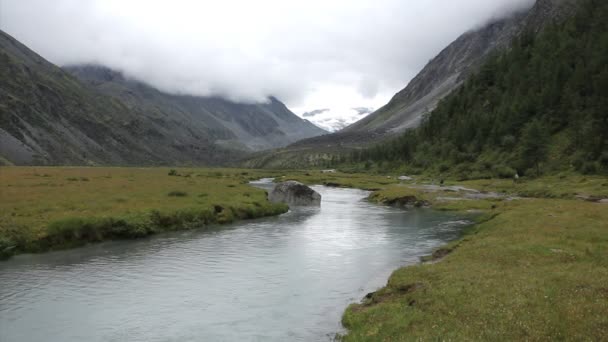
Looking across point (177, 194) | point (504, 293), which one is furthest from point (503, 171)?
point (504, 293)

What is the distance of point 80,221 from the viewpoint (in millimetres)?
43031

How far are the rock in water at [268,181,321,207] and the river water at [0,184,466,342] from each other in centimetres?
2726

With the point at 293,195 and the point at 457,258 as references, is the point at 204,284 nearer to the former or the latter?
the point at 457,258

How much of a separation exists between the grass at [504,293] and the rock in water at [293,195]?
4236cm

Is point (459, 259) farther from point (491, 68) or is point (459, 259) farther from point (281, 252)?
point (491, 68)

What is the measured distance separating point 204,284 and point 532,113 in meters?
131

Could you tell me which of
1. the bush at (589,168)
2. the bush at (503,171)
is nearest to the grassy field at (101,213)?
the bush at (589,168)

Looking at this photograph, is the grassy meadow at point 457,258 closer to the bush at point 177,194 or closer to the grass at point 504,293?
the grass at point 504,293

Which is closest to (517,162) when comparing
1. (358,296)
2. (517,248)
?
(517,248)

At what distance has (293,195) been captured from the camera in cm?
7919

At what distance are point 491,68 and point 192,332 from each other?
19020 cm

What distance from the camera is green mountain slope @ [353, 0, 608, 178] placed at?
352 feet

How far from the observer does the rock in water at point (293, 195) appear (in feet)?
259

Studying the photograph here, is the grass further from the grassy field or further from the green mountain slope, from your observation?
the green mountain slope
